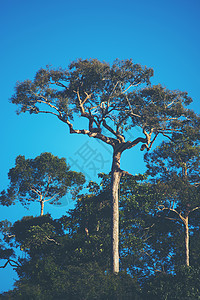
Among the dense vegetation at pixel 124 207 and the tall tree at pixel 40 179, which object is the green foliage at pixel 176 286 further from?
the tall tree at pixel 40 179

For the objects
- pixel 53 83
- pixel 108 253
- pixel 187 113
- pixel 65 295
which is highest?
pixel 53 83

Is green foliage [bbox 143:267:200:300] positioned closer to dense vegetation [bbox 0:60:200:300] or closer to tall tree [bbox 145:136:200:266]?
dense vegetation [bbox 0:60:200:300]

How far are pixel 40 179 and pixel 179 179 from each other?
16004 millimetres

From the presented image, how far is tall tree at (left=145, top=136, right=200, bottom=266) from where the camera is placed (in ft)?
90.8

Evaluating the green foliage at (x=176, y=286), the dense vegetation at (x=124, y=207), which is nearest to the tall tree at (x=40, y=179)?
the dense vegetation at (x=124, y=207)

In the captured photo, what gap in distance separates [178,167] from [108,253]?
912cm

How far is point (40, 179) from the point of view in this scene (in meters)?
38.6

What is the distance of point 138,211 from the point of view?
2883cm

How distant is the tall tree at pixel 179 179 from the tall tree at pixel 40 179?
1097 centimetres

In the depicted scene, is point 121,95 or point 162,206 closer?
point 121,95

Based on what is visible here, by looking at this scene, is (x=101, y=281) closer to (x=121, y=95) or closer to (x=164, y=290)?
(x=164, y=290)

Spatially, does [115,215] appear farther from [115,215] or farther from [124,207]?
[124,207]

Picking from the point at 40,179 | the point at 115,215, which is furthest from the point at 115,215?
the point at 40,179

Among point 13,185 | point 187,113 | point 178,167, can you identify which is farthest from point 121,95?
point 13,185
